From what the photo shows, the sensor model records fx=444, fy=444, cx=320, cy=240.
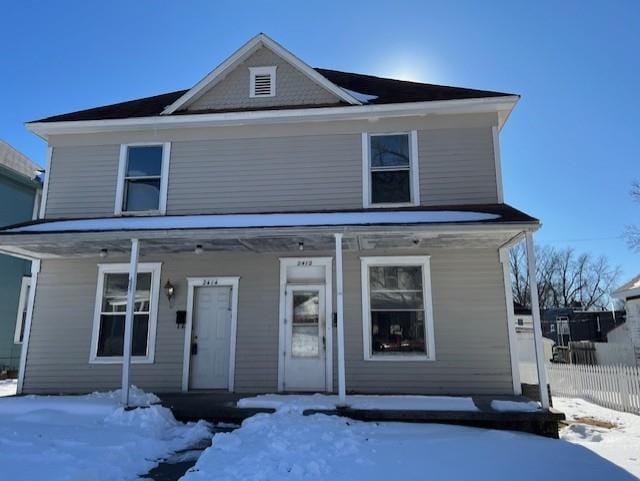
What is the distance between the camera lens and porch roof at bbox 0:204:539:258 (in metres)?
6.94

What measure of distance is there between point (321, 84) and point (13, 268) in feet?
36.8

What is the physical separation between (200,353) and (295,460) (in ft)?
14.9

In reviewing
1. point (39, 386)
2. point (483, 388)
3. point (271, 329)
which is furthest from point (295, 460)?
point (39, 386)

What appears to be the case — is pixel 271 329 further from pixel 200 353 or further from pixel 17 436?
pixel 17 436

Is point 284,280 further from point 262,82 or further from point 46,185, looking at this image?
point 46,185

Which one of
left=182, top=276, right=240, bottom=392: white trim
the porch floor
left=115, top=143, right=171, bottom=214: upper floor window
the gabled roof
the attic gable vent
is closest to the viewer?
the porch floor

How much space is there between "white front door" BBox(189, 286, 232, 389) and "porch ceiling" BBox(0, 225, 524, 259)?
95cm

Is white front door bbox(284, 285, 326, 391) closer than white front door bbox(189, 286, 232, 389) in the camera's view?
Yes

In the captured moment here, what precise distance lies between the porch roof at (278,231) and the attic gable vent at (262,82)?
294 cm

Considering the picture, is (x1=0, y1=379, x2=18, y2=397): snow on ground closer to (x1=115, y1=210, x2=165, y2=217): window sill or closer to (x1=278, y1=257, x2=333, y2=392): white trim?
(x1=115, y1=210, x2=165, y2=217): window sill

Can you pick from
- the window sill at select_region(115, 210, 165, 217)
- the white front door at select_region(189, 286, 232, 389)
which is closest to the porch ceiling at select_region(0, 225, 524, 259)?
the window sill at select_region(115, 210, 165, 217)

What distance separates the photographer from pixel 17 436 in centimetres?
518

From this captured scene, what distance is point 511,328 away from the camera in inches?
310

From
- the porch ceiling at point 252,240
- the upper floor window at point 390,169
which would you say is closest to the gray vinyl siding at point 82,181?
the porch ceiling at point 252,240
